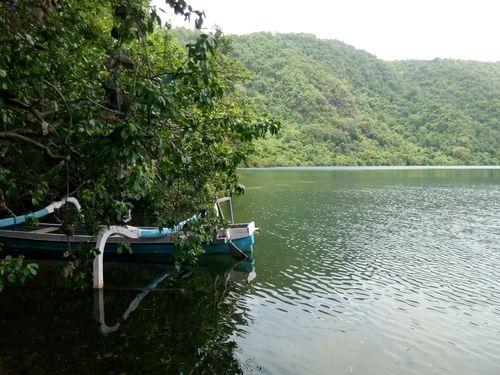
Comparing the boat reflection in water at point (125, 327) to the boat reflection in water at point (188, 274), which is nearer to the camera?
the boat reflection in water at point (125, 327)

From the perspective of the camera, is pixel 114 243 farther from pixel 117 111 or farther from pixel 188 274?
pixel 117 111

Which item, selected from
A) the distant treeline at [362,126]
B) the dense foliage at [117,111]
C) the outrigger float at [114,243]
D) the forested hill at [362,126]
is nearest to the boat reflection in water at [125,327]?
the outrigger float at [114,243]

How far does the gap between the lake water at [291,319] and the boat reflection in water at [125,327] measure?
0.03 metres

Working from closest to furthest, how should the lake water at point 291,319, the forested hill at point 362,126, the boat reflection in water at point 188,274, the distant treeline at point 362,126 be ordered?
the lake water at point 291,319 → the boat reflection in water at point 188,274 → the distant treeline at point 362,126 → the forested hill at point 362,126

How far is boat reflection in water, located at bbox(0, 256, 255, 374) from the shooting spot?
9.83m

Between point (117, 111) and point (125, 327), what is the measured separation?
24.6 feet

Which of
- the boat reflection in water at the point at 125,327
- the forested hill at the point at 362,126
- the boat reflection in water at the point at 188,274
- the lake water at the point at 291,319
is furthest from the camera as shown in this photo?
the forested hill at the point at 362,126

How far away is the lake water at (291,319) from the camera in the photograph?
10.3m

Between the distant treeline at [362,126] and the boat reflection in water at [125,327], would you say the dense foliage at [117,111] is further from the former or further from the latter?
the distant treeline at [362,126]

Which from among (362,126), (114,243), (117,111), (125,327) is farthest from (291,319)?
(362,126)

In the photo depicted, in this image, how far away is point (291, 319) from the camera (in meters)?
13.3

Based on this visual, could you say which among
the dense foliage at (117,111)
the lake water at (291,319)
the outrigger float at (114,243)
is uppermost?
the dense foliage at (117,111)

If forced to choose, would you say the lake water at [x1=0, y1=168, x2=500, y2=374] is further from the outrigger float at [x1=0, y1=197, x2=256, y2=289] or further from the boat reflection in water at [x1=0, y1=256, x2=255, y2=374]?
the outrigger float at [x1=0, y1=197, x2=256, y2=289]

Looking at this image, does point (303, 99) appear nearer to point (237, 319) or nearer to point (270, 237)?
point (270, 237)
